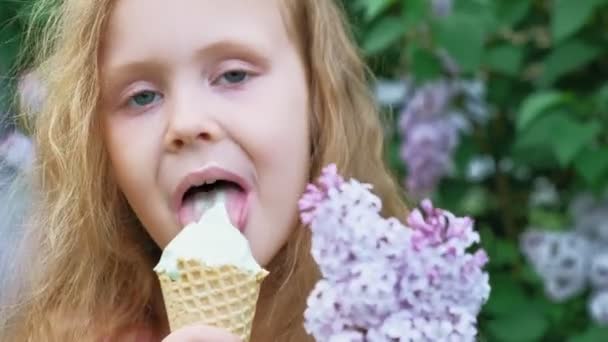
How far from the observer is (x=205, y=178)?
1.39 m

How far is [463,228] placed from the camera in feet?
3.99

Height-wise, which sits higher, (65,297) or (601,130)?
(601,130)

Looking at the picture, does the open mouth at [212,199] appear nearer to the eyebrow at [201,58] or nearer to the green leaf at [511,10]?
the eyebrow at [201,58]

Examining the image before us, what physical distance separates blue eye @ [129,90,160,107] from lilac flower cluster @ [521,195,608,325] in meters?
1.48

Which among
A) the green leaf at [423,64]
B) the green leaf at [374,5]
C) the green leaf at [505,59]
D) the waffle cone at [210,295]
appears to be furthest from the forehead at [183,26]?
the green leaf at [505,59]

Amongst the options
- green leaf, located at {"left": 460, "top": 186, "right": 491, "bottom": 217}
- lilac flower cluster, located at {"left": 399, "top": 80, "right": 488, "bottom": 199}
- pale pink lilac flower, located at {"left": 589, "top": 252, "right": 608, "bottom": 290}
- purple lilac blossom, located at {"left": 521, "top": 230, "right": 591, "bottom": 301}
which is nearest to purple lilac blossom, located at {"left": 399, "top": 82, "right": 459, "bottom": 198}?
lilac flower cluster, located at {"left": 399, "top": 80, "right": 488, "bottom": 199}

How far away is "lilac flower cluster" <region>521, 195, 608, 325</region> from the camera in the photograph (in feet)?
9.11

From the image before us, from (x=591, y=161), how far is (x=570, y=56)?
9.4 inches

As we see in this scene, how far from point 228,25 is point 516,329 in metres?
1.36

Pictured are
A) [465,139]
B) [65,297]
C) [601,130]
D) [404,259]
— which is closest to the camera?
[404,259]

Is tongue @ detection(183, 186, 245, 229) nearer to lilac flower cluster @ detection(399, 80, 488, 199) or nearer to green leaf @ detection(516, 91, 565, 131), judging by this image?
green leaf @ detection(516, 91, 565, 131)

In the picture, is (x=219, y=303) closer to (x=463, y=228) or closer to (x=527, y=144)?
(x=463, y=228)

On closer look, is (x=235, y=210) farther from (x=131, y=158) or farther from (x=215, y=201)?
(x=131, y=158)

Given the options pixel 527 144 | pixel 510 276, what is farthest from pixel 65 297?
pixel 510 276
